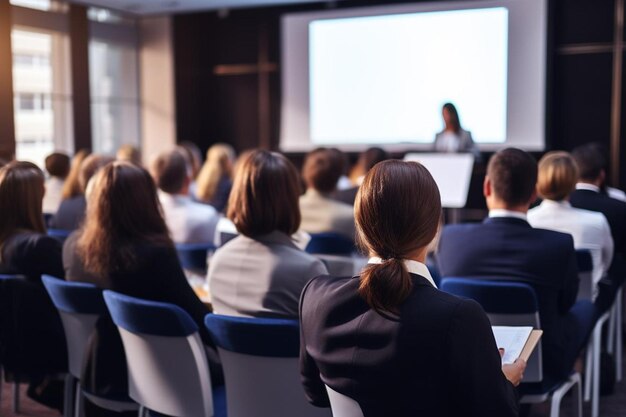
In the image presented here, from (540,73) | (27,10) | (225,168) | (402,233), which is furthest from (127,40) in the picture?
(402,233)

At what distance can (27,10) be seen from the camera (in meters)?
8.45

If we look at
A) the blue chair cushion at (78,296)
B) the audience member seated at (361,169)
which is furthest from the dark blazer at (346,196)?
the blue chair cushion at (78,296)

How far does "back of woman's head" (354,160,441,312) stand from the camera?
1503 mm

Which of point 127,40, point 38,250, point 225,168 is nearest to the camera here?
point 38,250

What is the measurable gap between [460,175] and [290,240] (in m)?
4.05

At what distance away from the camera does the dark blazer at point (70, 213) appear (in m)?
4.49

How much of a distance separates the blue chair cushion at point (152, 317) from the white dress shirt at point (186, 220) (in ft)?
6.77

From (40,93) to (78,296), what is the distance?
22.8ft

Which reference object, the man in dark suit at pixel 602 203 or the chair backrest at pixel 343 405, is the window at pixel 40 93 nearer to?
the man in dark suit at pixel 602 203

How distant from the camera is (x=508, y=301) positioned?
8.42ft

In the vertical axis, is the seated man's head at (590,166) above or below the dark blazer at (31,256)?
above

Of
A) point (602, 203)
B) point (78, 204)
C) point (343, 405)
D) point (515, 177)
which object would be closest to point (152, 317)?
point (343, 405)

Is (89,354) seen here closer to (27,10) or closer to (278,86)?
(27,10)

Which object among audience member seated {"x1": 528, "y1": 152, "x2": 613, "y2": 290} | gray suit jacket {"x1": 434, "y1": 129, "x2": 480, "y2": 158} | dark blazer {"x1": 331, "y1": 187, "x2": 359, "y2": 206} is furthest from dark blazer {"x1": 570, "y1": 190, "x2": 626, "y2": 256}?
gray suit jacket {"x1": 434, "y1": 129, "x2": 480, "y2": 158}
